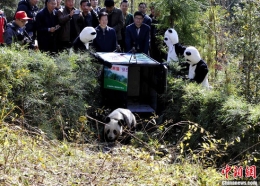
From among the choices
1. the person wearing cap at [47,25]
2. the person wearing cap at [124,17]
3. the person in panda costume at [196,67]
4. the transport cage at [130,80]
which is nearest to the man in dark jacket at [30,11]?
the person wearing cap at [47,25]

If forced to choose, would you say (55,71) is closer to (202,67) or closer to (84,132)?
(84,132)

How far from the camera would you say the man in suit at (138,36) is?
9.25 metres

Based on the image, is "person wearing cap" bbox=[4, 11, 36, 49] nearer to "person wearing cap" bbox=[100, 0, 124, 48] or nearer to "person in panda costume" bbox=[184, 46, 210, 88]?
"person wearing cap" bbox=[100, 0, 124, 48]

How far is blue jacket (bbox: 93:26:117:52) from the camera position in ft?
28.5

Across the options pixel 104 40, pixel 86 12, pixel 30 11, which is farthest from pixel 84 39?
pixel 30 11

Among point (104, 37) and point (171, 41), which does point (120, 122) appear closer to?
point (104, 37)

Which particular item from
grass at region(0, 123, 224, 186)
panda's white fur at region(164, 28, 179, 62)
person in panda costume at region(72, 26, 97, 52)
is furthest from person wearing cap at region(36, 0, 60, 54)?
grass at region(0, 123, 224, 186)

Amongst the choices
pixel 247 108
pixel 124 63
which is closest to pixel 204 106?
pixel 247 108

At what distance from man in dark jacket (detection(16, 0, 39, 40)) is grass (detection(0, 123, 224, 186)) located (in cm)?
375

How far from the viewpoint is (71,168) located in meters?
4.90

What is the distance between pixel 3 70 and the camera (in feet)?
19.6

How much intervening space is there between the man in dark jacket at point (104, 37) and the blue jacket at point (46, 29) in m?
0.92

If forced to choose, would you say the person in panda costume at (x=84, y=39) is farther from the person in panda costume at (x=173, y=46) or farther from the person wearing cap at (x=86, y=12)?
the person in panda costume at (x=173, y=46)

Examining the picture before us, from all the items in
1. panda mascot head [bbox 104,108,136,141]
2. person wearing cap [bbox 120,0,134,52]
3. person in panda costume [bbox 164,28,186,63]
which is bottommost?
panda mascot head [bbox 104,108,136,141]
